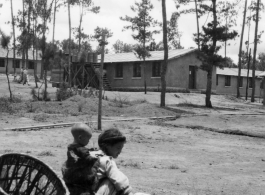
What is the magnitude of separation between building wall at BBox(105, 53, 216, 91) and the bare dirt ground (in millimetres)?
16352

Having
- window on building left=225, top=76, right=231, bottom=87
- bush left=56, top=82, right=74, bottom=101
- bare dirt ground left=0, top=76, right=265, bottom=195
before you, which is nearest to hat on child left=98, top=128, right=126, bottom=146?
bare dirt ground left=0, top=76, right=265, bottom=195

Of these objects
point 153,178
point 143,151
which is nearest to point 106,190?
point 153,178

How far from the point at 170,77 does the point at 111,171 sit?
33.3 m

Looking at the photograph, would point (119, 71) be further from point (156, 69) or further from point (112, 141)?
point (112, 141)

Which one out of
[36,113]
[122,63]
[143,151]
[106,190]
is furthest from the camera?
[122,63]

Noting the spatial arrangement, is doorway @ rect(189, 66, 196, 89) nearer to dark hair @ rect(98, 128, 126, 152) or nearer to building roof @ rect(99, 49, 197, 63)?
building roof @ rect(99, 49, 197, 63)

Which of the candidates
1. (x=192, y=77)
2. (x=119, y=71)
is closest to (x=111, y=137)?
(x=192, y=77)

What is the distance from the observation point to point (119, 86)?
3978 cm

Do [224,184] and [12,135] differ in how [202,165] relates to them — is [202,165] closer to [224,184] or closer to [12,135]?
[224,184]

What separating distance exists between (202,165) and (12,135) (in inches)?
211

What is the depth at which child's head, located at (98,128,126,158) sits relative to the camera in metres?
3.82

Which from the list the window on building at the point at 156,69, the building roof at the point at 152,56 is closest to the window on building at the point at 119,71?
the building roof at the point at 152,56

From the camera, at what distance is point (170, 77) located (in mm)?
36750

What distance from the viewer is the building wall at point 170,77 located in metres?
36.9
